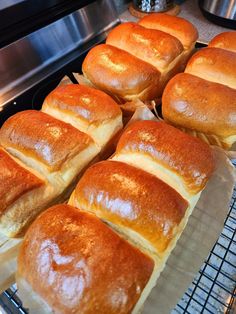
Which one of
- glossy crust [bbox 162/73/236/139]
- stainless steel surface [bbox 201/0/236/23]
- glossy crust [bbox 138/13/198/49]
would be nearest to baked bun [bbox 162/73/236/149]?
glossy crust [bbox 162/73/236/139]

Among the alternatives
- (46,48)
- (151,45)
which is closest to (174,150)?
(151,45)

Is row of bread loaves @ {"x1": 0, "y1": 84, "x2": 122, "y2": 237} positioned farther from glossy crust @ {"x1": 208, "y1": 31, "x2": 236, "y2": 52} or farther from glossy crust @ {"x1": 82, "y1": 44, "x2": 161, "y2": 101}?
glossy crust @ {"x1": 208, "y1": 31, "x2": 236, "y2": 52}

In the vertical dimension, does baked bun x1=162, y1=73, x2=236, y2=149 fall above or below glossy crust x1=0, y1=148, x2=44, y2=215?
below

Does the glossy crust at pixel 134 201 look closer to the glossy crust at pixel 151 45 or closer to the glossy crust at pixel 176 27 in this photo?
the glossy crust at pixel 151 45

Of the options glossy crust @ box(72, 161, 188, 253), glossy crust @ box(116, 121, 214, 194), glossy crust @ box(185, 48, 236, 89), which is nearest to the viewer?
glossy crust @ box(72, 161, 188, 253)

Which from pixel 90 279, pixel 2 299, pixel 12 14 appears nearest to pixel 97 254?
pixel 90 279

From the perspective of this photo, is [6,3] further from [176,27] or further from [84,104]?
[176,27]

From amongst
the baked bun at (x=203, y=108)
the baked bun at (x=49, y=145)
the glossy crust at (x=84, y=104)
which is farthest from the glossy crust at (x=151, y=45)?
the baked bun at (x=49, y=145)
